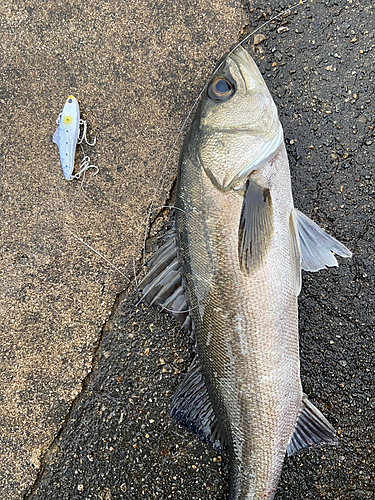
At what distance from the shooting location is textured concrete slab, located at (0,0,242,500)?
99.0 inches

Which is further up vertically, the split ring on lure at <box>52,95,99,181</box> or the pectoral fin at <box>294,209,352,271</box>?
the split ring on lure at <box>52,95,99,181</box>

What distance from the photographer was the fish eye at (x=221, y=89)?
2020 millimetres

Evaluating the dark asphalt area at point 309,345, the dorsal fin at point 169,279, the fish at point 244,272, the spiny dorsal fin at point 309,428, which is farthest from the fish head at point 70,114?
the spiny dorsal fin at point 309,428

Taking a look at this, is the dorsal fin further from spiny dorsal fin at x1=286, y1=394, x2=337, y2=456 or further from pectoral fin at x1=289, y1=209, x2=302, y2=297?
spiny dorsal fin at x1=286, y1=394, x2=337, y2=456

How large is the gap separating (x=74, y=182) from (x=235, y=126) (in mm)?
1281

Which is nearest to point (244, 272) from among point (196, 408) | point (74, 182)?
point (196, 408)

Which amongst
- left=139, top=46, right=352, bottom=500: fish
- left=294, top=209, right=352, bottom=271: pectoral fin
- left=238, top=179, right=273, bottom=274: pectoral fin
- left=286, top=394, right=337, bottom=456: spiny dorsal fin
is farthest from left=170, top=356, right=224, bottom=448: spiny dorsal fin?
left=294, top=209, right=352, bottom=271: pectoral fin

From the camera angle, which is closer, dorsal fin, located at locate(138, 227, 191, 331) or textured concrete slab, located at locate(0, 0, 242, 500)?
dorsal fin, located at locate(138, 227, 191, 331)

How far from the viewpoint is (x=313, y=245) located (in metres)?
2.17

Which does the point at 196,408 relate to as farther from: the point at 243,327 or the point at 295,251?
the point at 295,251

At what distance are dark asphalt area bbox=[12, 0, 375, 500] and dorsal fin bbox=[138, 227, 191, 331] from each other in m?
0.40

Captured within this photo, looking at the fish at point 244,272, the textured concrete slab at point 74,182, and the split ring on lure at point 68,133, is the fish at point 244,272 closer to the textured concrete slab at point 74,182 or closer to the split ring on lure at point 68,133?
the textured concrete slab at point 74,182

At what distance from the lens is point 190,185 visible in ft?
6.61

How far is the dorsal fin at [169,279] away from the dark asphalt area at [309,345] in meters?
0.40
